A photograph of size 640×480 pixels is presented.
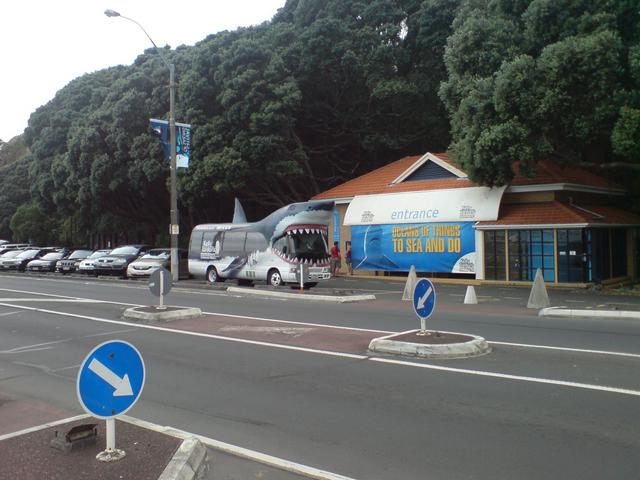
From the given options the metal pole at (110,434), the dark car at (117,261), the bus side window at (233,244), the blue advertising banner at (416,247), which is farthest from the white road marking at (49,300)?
the metal pole at (110,434)

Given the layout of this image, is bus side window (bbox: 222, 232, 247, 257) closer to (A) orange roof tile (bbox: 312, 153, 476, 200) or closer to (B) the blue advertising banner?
(B) the blue advertising banner

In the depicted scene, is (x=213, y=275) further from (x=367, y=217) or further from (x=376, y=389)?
(x=376, y=389)

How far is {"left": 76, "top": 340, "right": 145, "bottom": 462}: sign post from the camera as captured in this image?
14.9ft

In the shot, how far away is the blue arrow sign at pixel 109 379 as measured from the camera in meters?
4.54

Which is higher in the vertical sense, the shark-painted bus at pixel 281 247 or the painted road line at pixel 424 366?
the shark-painted bus at pixel 281 247

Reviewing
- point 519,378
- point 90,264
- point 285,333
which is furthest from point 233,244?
point 519,378

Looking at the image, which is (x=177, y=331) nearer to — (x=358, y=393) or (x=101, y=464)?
(x=358, y=393)

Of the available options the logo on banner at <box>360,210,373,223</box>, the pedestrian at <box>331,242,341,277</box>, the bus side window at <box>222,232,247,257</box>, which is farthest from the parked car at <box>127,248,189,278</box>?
the logo on banner at <box>360,210,373,223</box>

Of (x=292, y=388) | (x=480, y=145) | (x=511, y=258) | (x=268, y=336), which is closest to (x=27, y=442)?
(x=292, y=388)

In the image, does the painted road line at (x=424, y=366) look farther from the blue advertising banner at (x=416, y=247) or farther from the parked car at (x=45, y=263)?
the parked car at (x=45, y=263)

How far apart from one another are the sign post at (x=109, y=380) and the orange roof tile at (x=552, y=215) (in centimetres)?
2112

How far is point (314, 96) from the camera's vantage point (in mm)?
35344

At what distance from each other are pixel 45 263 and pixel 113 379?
35.0 m

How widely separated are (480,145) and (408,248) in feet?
23.6
